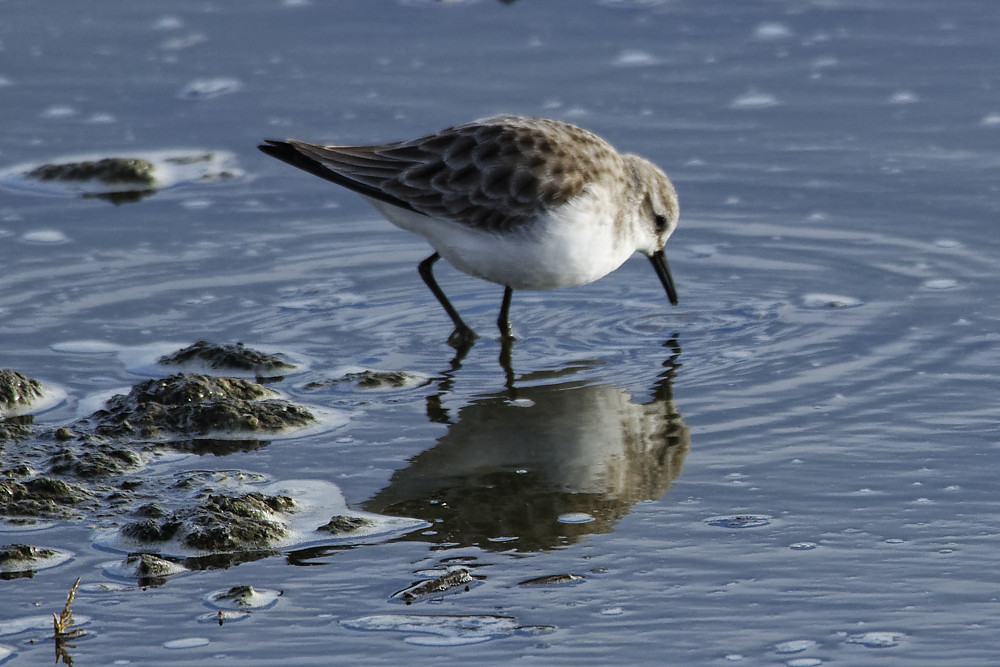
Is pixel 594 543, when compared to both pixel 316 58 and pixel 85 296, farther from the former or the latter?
pixel 316 58

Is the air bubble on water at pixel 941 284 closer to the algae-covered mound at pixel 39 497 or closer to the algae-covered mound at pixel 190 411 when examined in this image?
the algae-covered mound at pixel 190 411

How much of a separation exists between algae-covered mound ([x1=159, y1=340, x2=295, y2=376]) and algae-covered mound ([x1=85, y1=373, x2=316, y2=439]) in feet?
1.40

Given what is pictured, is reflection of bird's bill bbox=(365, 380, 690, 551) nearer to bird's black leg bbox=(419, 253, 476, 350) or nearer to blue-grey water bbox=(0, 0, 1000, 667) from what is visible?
blue-grey water bbox=(0, 0, 1000, 667)

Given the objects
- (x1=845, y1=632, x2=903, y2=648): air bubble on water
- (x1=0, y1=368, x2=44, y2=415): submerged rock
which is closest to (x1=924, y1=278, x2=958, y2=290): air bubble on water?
(x1=845, y1=632, x2=903, y2=648): air bubble on water

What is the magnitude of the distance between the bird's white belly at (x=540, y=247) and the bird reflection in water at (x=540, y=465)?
0.55m

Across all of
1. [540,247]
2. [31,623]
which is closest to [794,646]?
[31,623]

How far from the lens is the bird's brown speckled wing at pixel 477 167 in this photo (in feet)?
22.8

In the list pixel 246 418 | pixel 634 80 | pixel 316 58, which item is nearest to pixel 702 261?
pixel 634 80

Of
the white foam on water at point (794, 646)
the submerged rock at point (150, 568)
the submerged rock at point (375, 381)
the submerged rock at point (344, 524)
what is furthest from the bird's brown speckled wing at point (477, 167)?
the white foam on water at point (794, 646)

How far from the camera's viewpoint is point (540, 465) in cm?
584

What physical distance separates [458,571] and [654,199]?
3.20 m

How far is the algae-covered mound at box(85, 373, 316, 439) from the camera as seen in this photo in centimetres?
605

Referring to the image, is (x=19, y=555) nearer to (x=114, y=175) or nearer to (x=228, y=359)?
(x=228, y=359)

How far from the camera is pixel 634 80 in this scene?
1027cm
